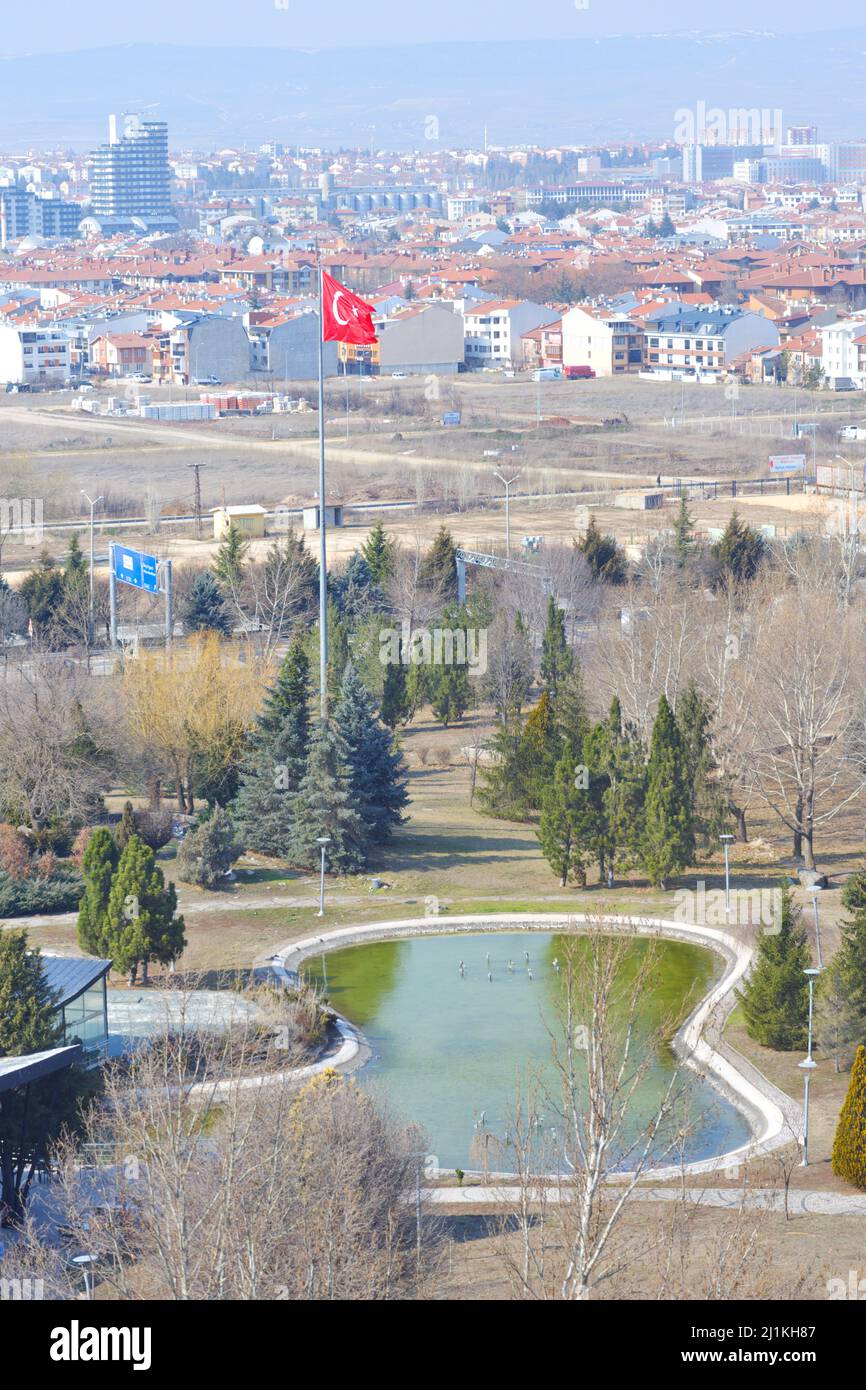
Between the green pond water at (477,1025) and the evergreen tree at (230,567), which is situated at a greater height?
the evergreen tree at (230,567)

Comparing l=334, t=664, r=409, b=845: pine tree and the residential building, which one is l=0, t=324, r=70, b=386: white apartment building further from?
l=334, t=664, r=409, b=845: pine tree

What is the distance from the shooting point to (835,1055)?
68.1 ft

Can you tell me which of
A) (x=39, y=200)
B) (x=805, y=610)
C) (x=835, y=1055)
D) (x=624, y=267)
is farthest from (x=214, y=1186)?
(x=39, y=200)

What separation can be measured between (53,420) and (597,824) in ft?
199

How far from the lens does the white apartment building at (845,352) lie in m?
92.7

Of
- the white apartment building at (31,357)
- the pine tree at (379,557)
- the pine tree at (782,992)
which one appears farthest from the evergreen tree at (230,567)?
the white apartment building at (31,357)

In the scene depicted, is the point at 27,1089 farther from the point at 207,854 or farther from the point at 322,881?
A: the point at 207,854

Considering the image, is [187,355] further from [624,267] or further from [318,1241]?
[318,1241]

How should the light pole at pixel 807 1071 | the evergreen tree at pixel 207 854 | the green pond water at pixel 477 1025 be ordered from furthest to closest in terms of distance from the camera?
the evergreen tree at pixel 207 854 < the green pond water at pixel 477 1025 < the light pole at pixel 807 1071

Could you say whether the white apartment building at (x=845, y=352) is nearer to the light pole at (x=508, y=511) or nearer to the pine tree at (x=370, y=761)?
the light pole at (x=508, y=511)

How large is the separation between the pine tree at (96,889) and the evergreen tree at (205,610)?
20.3m

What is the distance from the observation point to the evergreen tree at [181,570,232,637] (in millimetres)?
44875

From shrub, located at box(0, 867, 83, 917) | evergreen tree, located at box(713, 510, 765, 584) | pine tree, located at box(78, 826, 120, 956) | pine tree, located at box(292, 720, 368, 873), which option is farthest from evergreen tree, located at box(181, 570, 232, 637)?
pine tree, located at box(78, 826, 120, 956)

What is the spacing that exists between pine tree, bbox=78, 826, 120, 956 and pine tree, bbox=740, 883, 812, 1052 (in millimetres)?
7717
